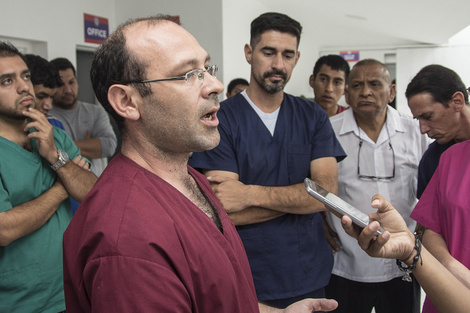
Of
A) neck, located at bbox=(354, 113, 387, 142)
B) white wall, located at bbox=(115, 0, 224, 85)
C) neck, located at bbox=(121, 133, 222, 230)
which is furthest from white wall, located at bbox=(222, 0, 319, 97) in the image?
neck, located at bbox=(121, 133, 222, 230)

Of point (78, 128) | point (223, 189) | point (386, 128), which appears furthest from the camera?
point (78, 128)

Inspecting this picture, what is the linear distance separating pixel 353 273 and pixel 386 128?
0.75 meters

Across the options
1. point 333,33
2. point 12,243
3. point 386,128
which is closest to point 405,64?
point 333,33

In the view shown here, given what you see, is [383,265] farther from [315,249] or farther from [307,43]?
[307,43]

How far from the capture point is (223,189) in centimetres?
162

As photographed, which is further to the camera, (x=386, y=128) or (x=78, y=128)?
(x=78, y=128)

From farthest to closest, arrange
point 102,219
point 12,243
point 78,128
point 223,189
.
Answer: point 78,128
point 223,189
point 12,243
point 102,219

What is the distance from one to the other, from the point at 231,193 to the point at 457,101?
3.45 feet

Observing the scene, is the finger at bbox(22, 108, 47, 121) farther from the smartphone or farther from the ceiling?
the ceiling

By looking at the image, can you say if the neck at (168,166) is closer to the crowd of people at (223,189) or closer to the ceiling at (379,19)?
the crowd of people at (223,189)

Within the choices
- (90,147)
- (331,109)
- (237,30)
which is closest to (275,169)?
(331,109)

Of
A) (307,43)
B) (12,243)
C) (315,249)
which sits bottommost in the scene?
(315,249)

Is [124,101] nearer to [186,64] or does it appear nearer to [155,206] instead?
[186,64]

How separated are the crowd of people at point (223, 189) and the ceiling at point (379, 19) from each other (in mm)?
3736
